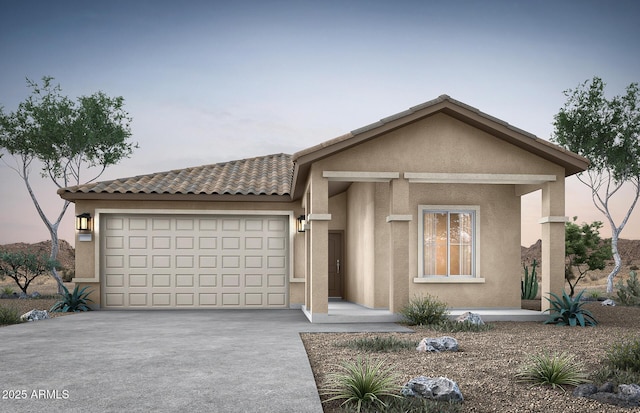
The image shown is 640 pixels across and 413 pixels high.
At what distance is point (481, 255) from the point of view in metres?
14.4

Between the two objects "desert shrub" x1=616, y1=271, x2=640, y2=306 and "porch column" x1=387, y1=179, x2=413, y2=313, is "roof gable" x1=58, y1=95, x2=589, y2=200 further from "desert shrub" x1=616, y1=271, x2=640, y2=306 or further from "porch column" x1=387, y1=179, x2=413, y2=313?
"desert shrub" x1=616, y1=271, x2=640, y2=306

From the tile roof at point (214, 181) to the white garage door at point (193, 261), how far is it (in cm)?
78

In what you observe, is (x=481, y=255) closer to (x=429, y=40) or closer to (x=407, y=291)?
(x=407, y=291)

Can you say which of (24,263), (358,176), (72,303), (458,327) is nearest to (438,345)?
(458,327)

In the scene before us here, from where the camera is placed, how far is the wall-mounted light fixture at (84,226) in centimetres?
1533

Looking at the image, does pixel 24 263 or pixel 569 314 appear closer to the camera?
pixel 569 314

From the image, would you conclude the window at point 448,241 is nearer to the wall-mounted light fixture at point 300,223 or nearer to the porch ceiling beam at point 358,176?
the porch ceiling beam at point 358,176

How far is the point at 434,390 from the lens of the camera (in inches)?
225

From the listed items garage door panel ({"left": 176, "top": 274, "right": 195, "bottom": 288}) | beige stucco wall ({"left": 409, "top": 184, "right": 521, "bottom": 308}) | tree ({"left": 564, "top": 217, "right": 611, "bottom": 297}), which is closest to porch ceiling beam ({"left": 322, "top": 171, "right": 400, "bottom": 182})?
beige stucco wall ({"left": 409, "top": 184, "right": 521, "bottom": 308})

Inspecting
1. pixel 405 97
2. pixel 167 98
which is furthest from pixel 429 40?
pixel 167 98

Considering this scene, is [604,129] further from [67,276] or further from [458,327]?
[67,276]

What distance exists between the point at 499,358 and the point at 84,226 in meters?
11.6

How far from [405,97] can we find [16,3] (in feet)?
46.0

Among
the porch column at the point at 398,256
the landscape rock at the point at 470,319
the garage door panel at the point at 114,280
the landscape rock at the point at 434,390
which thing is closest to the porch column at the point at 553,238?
the landscape rock at the point at 470,319
